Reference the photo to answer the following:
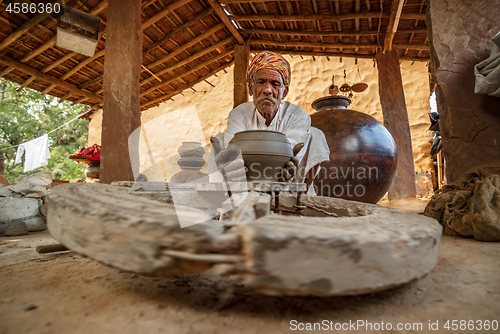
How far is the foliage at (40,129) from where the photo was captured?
992cm

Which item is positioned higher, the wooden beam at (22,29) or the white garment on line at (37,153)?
the wooden beam at (22,29)

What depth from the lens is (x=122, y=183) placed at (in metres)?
1.72

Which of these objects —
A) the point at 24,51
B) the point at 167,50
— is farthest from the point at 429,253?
the point at 24,51

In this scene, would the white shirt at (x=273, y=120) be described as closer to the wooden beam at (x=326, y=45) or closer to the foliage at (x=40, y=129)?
the wooden beam at (x=326, y=45)

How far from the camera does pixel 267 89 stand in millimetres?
2418

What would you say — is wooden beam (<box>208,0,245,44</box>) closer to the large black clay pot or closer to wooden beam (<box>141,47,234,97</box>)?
wooden beam (<box>141,47,234,97</box>)

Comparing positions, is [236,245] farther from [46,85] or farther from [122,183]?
[46,85]

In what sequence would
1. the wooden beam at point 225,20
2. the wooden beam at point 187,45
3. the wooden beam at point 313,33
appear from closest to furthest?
the wooden beam at point 225,20, the wooden beam at point 313,33, the wooden beam at point 187,45

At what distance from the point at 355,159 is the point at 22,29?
497 centimetres

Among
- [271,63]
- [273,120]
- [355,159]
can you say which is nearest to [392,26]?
[355,159]

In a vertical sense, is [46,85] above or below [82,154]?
above

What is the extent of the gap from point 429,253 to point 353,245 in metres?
0.32

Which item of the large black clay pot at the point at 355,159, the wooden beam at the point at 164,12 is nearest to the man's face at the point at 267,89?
the large black clay pot at the point at 355,159

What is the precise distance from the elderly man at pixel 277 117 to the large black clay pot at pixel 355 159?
3.06ft
